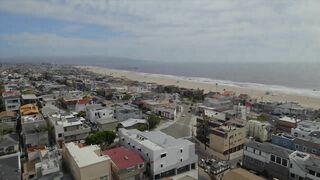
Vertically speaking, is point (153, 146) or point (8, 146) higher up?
point (153, 146)

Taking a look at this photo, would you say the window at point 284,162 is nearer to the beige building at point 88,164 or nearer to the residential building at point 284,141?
the residential building at point 284,141

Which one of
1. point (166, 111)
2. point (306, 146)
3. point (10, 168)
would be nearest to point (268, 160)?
point (306, 146)

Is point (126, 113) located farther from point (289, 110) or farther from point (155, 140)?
point (289, 110)

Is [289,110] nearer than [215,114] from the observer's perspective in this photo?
No

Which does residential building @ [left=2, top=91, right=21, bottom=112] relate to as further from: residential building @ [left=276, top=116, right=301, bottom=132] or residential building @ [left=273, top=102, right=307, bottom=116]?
residential building @ [left=273, top=102, right=307, bottom=116]

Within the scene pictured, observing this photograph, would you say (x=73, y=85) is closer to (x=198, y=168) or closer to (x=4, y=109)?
(x=4, y=109)

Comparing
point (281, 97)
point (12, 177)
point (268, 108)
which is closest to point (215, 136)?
point (12, 177)

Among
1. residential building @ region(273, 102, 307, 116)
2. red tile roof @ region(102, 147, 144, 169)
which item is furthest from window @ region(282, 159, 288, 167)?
residential building @ region(273, 102, 307, 116)
